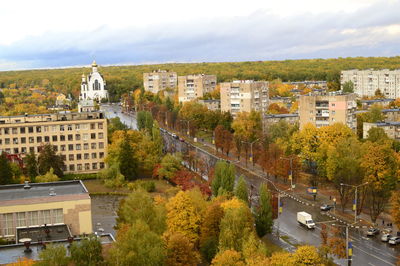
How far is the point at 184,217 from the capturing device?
38.8 meters

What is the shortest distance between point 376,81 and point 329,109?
72994mm

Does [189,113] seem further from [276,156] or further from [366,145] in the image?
[366,145]

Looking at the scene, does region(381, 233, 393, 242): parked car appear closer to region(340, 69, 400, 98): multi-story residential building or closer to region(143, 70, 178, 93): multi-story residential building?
region(340, 69, 400, 98): multi-story residential building

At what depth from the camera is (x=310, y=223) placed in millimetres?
46656

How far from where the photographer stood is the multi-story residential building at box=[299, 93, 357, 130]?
73.3 m

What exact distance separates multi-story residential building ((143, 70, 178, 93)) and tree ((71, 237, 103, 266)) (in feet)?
452

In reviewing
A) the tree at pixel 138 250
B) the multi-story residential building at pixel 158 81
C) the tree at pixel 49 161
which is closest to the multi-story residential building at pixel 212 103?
the multi-story residential building at pixel 158 81

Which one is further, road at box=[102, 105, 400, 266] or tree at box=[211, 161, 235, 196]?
tree at box=[211, 161, 235, 196]

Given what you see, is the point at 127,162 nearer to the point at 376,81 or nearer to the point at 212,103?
the point at 212,103

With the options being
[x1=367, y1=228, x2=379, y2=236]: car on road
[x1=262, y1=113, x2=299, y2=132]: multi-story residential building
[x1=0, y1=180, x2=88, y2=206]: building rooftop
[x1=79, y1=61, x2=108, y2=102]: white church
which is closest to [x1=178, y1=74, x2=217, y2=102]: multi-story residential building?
[x1=262, y1=113, x2=299, y2=132]: multi-story residential building

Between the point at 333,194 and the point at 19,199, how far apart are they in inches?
1280

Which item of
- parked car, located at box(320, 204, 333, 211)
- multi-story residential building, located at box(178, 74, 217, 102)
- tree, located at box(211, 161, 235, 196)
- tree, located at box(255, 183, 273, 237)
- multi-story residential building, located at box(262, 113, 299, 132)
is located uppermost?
multi-story residential building, located at box(178, 74, 217, 102)

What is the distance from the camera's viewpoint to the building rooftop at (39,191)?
1603 inches

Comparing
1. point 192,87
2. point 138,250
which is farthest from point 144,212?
point 192,87
